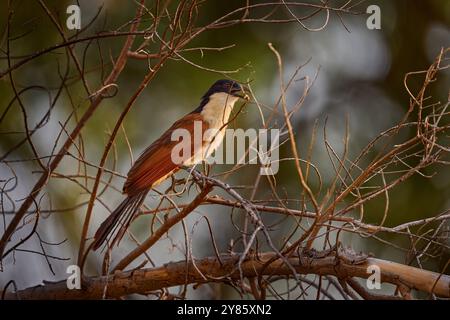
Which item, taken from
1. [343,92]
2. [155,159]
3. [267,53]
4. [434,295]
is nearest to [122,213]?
[155,159]

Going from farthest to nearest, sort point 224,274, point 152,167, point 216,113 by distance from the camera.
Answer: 1. point 216,113
2. point 152,167
3. point 224,274

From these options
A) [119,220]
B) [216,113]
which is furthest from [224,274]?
[216,113]

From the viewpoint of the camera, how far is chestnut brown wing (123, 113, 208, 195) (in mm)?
4002

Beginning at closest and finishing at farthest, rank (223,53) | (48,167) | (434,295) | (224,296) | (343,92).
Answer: (434,295), (48,167), (224,296), (223,53), (343,92)

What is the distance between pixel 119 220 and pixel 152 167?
1.80 feet

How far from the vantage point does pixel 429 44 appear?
8.18 meters

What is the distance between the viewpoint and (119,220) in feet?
12.2

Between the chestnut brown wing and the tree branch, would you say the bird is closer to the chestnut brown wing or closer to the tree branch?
the chestnut brown wing

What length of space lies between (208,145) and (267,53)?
11.1 ft

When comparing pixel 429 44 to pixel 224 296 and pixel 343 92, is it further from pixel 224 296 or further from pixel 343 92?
pixel 224 296

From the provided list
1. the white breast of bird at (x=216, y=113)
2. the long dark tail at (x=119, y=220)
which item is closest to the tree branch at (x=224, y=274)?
the long dark tail at (x=119, y=220)

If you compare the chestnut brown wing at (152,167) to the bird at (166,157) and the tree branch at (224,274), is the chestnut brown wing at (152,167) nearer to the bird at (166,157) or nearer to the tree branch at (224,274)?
the bird at (166,157)

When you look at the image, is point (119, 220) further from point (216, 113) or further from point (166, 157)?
point (216, 113)

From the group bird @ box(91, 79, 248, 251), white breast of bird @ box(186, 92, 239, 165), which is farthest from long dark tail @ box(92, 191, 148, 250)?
white breast of bird @ box(186, 92, 239, 165)
